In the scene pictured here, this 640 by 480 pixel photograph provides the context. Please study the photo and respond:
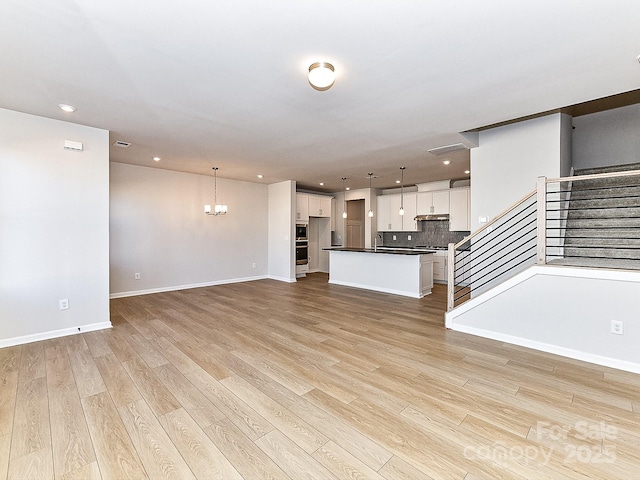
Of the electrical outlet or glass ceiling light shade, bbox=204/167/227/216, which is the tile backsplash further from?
glass ceiling light shade, bbox=204/167/227/216

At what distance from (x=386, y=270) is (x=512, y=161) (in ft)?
10.4

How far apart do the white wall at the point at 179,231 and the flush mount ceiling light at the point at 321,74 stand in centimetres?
524

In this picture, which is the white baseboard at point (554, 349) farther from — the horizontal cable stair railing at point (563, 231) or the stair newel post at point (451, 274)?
the horizontal cable stair railing at point (563, 231)

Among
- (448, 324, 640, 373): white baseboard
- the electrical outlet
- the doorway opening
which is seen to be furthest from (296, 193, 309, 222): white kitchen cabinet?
the electrical outlet

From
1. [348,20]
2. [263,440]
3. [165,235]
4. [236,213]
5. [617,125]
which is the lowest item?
[263,440]

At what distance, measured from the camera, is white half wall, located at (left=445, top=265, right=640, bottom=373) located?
2708 mm

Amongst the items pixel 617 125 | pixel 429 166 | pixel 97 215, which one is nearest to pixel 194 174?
pixel 97 215

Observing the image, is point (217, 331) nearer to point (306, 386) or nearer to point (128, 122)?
point (306, 386)

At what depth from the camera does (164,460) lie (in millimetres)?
1650

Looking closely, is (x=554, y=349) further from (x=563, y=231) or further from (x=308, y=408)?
(x=308, y=408)

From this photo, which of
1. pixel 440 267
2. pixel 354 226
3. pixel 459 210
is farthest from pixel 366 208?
pixel 440 267

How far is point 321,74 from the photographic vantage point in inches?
91.5

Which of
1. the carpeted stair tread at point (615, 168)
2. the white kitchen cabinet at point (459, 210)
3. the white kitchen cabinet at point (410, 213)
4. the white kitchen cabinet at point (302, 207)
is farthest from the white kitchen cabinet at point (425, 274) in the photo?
the white kitchen cabinet at point (302, 207)

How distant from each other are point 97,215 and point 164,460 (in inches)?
140
